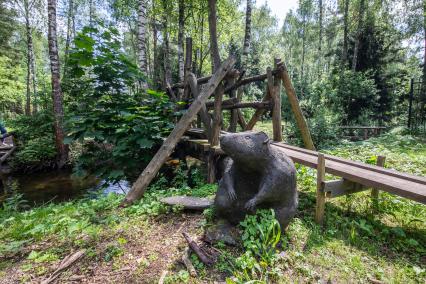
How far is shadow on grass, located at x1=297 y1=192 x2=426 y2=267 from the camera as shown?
2.44m

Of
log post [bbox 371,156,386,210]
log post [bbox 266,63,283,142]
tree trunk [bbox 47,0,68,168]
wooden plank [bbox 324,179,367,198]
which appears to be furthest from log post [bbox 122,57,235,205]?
tree trunk [bbox 47,0,68,168]

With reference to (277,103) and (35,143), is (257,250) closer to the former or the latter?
(277,103)

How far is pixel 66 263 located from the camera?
6.97 feet

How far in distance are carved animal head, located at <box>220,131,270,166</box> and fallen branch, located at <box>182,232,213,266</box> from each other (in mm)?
981

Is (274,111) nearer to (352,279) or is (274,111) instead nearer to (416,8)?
(352,279)

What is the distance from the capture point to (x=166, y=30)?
12.7 metres

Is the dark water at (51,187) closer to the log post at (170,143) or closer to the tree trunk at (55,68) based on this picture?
the tree trunk at (55,68)

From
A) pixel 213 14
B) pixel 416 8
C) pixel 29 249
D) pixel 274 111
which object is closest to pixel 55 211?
pixel 29 249

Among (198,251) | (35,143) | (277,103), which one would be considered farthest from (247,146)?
(35,143)

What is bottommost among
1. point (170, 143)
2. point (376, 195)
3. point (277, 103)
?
point (376, 195)

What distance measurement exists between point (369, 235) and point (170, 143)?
121 inches

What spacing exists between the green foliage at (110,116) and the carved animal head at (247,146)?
89.4 inches

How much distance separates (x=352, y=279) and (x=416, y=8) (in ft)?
54.0

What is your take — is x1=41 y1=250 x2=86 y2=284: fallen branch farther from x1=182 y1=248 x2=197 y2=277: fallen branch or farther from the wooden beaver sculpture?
the wooden beaver sculpture
